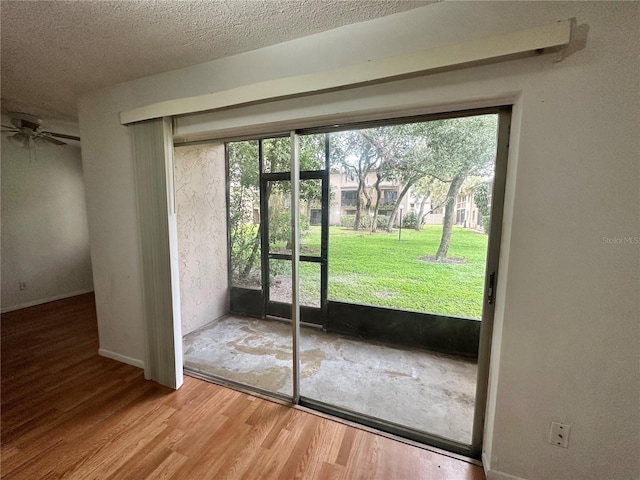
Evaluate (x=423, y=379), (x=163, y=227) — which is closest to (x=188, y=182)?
(x=163, y=227)

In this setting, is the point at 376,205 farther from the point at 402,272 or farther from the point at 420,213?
the point at 402,272

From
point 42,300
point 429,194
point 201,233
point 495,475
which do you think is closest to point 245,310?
point 201,233

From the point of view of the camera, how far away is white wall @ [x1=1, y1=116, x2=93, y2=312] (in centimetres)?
341

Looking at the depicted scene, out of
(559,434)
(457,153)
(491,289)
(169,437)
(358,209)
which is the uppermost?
(457,153)

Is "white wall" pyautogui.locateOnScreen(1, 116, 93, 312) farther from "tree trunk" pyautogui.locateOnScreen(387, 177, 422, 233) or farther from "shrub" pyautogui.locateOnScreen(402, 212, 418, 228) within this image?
"shrub" pyautogui.locateOnScreen(402, 212, 418, 228)

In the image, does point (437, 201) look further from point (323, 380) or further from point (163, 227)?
point (163, 227)

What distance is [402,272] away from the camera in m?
2.67

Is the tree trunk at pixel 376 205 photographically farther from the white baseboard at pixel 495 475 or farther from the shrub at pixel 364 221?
the white baseboard at pixel 495 475

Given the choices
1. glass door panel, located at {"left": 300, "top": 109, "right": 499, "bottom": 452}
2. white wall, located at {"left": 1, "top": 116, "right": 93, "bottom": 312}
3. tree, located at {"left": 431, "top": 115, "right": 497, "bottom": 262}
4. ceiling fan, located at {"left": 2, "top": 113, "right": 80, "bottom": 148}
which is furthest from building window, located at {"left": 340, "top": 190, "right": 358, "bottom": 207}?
white wall, located at {"left": 1, "top": 116, "right": 93, "bottom": 312}

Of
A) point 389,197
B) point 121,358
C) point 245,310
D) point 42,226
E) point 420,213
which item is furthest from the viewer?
point 42,226

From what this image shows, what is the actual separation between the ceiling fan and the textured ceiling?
5.89 feet

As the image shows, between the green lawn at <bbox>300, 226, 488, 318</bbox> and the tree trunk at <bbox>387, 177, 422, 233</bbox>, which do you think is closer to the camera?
the green lawn at <bbox>300, 226, 488, 318</bbox>

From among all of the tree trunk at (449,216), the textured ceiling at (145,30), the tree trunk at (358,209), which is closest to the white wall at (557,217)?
the textured ceiling at (145,30)

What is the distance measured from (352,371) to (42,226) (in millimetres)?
4820
